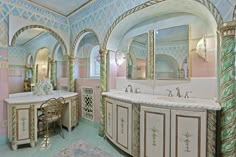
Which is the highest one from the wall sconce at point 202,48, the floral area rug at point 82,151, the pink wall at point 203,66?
the wall sconce at point 202,48

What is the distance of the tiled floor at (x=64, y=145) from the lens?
2.34 metres

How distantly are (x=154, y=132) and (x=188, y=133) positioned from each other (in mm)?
416

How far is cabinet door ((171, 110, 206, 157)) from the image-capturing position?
161 cm

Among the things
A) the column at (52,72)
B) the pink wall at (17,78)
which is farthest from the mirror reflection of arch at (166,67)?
the pink wall at (17,78)

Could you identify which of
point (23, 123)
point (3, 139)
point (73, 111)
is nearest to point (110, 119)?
point (73, 111)

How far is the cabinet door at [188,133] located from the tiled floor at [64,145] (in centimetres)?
102

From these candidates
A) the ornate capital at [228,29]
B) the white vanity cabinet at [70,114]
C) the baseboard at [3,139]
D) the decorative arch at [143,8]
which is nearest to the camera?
the ornate capital at [228,29]

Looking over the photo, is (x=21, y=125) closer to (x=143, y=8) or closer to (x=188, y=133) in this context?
(x=188, y=133)

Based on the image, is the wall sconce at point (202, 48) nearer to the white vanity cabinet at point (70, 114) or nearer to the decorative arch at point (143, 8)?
the decorative arch at point (143, 8)

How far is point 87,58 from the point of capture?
4070 millimetres

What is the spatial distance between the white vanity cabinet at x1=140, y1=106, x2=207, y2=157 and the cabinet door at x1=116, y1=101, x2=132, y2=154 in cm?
23

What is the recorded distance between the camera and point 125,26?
2965 mm

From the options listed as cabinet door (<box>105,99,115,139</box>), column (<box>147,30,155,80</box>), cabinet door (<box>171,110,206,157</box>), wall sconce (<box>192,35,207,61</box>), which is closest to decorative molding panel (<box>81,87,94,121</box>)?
cabinet door (<box>105,99,115,139</box>)

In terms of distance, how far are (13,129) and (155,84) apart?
8.77ft
